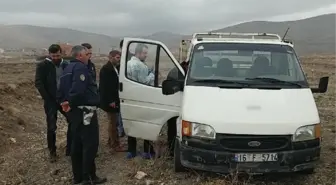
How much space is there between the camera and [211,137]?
5828 mm

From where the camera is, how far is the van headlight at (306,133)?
19.1 ft

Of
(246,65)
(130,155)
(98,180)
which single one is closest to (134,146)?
(130,155)

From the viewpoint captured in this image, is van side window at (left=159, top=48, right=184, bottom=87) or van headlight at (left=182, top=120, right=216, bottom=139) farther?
van side window at (left=159, top=48, right=184, bottom=87)

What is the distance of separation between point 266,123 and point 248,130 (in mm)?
240

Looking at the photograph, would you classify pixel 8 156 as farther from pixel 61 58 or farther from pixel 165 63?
pixel 165 63

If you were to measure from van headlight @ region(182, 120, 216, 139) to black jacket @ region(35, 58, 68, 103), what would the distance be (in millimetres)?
2597

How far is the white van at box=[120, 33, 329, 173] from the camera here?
5781 millimetres

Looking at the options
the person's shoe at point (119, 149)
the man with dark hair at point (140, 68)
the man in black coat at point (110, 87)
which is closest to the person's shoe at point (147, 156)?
the person's shoe at point (119, 149)

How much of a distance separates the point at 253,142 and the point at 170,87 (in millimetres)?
1519

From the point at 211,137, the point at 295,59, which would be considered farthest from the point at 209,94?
the point at 295,59

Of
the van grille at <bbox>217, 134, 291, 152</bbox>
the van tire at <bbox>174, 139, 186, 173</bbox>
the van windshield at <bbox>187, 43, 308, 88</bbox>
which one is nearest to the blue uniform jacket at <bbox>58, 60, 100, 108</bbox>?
the van tire at <bbox>174, 139, 186, 173</bbox>

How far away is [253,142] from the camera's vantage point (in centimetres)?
576

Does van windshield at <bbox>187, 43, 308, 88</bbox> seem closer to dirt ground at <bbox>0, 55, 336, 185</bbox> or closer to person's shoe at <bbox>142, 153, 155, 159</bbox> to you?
dirt ground at <bbox>0, 55, 336, 185</bbox>

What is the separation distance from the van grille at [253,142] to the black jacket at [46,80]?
3.13 meters
